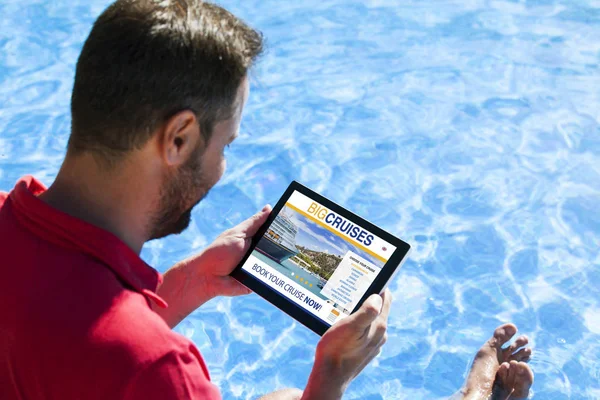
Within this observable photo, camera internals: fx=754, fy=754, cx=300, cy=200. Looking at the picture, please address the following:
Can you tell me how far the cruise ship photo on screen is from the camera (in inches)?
95.1

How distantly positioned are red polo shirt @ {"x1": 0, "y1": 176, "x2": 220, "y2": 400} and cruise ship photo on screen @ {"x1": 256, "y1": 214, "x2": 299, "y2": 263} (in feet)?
2.98

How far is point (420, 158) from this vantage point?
15.1ft

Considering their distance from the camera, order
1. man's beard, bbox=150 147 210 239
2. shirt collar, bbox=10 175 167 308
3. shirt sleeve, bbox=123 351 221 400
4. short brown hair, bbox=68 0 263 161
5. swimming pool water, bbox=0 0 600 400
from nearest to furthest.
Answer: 1. shirt sleeve, bbox=123 351 221 400
2. shirt collar, bbox=10 175 167 308
3. short brown hair, bbox=68 0 263 161
4. man's beard, bbox=150 147 210 239
5. swimming pool water, bbox=0 0 600 400

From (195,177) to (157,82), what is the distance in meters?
0.27

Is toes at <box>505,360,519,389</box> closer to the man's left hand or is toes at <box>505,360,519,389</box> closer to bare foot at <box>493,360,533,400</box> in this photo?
bare foot at <box>493,360,533,400</box>

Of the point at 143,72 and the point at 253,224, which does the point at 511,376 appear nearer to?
the point at 253,224

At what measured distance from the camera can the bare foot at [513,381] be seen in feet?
10.5

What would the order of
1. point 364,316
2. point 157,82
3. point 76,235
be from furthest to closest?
point 364,316 → point 157,82 → point 76,235

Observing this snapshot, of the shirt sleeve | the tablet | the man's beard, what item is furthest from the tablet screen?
the shirt sleeve

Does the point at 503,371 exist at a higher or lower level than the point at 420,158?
lower

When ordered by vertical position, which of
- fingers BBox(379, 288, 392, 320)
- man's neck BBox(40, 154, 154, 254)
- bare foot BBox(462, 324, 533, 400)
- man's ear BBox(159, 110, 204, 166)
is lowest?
Answer: bare foot BBox(462, 324, 533, 400)

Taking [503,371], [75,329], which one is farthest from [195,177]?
[503,371]

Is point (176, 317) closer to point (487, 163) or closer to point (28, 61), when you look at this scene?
point (487, 163)

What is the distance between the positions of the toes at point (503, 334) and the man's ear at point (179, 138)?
7.13 ft
